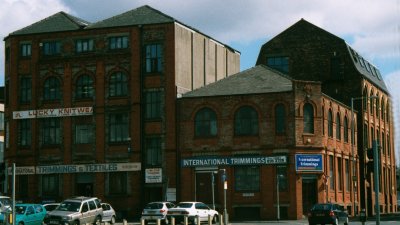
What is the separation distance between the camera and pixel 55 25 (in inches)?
2702

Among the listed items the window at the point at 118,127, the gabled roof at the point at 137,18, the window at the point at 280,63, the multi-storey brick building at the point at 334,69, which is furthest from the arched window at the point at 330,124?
the window at the point at 118,127

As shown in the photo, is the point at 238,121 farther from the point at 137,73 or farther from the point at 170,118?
the point at 137,73

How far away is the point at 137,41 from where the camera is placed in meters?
64.3

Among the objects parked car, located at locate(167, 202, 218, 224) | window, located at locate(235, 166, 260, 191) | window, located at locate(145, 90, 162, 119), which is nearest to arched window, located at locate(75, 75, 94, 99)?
window, located at locate(145, 90, 162, 119)

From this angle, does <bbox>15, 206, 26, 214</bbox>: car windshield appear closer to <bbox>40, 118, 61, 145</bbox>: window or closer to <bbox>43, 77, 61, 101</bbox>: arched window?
<bbox>40, 118, 61, 145</bbox>: window

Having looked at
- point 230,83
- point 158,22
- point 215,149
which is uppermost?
point 158,22

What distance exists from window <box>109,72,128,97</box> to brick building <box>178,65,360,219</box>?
5257 millimetres

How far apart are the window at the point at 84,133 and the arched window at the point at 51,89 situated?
3.65m

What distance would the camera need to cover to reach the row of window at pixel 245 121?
60.3 meters

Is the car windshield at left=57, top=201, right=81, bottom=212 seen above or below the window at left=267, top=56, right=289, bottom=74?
below

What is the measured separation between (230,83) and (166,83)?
17.9 ft

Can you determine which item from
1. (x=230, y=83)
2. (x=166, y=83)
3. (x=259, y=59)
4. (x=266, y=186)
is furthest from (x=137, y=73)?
(x=259, y=59)

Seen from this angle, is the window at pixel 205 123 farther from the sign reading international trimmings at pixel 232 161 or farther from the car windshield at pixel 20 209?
the car windshield at pixel 20 209

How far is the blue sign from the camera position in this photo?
59188 mm
